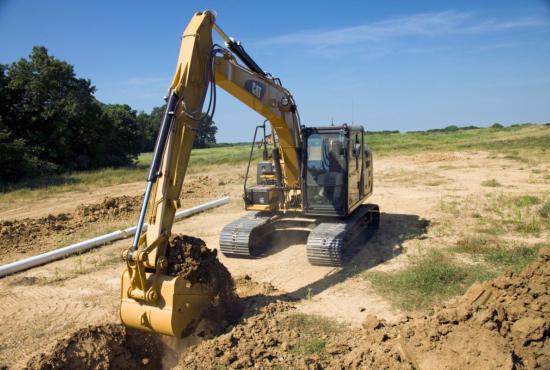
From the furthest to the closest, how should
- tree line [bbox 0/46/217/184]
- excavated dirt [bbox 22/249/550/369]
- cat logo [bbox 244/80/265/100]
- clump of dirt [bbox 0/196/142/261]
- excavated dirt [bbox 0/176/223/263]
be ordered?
tree line [bbox 0/46/217/184], clump of dirt [bbox 0/196/142/261], excavated dirt [bbox 0/176/223/263], cat logo [bbox 244/80/265/100], excavated dirt [bbox 22/249/550/369]

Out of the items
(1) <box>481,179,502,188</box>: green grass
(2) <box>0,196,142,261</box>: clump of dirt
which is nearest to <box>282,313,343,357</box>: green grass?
(2) <box>0,196,142,261</box>: clump of dirt

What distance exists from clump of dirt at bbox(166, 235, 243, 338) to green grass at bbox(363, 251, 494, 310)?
237cm

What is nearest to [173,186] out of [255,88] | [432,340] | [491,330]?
[255,88]

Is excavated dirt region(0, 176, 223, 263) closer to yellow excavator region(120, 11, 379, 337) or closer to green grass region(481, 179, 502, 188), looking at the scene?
yellow excavator region(120, 11, 379, 337)

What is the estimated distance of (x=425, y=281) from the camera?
7.08 m

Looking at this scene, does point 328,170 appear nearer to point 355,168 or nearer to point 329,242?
point 355,168

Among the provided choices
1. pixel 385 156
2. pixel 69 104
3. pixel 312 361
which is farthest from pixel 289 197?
pixel 385 156

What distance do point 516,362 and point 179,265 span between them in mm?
3576

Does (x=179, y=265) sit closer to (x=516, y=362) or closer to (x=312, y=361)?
(x=312, y=361)

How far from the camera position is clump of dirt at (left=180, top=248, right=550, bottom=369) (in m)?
4.30

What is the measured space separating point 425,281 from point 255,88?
4124mm

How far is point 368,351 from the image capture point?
15.4 feet

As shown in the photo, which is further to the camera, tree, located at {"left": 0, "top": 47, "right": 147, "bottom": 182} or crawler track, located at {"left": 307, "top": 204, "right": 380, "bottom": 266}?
tree, located at {"left": 0, "top": 47, "right": 147, "bottom": 182}

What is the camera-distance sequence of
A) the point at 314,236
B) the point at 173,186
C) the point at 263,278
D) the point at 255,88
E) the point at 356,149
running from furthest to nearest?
the point at 356,149 < the point at 314,236 < the point at 263,278 < the point at 255,88 < the point at 173,186
